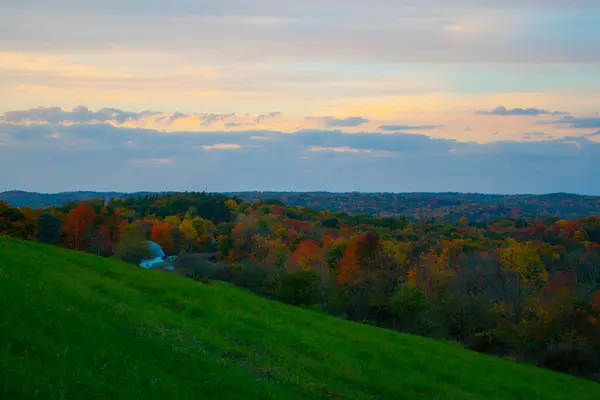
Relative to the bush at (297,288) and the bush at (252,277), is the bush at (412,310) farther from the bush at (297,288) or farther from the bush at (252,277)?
the bush at (252,277)

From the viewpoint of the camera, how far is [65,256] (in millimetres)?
27812

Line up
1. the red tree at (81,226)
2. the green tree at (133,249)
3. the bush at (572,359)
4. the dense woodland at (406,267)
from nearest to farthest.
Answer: the bush at (572,359), the dense woodland at (406,267), the green tree at (133,249), the red tree at (81,226)

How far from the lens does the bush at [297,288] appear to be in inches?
2061

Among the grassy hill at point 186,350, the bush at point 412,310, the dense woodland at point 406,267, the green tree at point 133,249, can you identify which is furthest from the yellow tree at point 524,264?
the grassy hill at point 186,350

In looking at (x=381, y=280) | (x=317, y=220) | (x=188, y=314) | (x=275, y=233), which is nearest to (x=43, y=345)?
(x=188, y=314)

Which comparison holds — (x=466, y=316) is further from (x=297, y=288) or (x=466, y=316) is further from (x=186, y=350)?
(x=186, y=350)

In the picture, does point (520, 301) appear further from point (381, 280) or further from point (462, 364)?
point (462, 364)

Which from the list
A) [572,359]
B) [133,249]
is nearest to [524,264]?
[572,359]

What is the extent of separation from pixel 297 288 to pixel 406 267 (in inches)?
1046

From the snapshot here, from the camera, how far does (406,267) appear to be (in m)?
75.8

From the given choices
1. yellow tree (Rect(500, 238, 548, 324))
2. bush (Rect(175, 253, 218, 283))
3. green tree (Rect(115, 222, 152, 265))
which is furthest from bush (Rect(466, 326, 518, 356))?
green tree (Rect(115, 222, 152, 265))

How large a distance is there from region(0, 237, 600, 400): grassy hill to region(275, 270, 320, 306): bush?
2195cm

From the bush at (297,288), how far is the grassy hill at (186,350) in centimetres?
2195

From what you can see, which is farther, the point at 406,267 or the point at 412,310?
the point at 406,267
